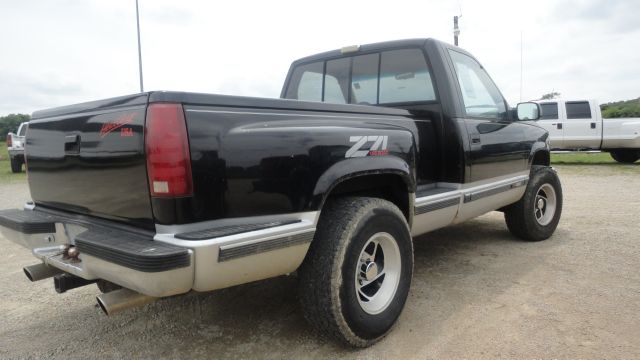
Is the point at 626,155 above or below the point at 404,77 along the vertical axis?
below

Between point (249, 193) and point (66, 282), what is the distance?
45.5 inches

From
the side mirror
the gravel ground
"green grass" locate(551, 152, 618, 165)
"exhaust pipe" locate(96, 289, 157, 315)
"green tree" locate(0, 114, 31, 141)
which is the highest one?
"green tree" locate(0, 114, 31, 141)

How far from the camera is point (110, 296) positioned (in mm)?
2074

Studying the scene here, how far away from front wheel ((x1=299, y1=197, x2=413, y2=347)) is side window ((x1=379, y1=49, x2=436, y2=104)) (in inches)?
51.2

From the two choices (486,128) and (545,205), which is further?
(545,205)

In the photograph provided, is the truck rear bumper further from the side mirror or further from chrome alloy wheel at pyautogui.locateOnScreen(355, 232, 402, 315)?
the side mirror

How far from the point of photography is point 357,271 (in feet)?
8.30

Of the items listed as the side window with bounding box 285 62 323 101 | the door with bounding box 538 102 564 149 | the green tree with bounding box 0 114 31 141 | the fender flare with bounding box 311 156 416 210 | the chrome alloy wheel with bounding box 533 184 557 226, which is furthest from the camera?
the green tree with bounding box 0 114 31 141

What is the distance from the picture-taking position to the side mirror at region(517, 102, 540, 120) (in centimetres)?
426

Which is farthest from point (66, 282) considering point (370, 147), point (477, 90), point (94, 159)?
point (477, 90)

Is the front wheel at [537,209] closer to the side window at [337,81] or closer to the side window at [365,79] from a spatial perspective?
the side window at [365,79]

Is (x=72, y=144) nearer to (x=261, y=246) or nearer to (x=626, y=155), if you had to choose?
(x=261, y=246)

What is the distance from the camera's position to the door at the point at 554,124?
13.2 metres

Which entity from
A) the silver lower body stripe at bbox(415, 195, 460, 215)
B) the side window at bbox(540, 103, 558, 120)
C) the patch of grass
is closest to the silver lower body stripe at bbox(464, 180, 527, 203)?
the silver lower body stripe at bbox(415, 195, 460, 215)
